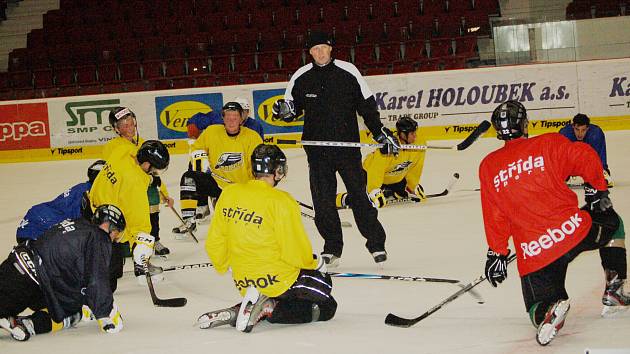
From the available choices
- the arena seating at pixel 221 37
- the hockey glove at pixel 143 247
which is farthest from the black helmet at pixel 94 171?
the arena seating at pixel 221 37

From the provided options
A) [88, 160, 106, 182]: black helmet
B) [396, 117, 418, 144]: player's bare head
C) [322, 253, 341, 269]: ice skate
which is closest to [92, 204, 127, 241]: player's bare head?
[88, 160, 106, 182]: black helmet

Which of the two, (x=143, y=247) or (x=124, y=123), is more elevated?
(x=124, y=123)

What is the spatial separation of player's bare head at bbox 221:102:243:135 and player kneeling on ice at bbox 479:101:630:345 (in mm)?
3475

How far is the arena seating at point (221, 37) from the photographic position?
→ 16.8 m

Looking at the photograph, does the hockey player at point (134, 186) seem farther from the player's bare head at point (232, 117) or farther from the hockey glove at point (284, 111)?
the player's bare head at point (232, 117)

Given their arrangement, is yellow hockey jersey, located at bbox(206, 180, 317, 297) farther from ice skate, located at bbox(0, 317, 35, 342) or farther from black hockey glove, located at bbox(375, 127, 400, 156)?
black hockey glove, located at bbox(375, 127, 400, 156)

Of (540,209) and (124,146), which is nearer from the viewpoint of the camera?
(540,209)

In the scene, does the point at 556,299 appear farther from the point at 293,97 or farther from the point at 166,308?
the point at 293,97

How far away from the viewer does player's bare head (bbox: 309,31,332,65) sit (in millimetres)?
6258

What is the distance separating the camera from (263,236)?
4.71 meters

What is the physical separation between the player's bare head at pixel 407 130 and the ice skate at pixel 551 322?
481cm

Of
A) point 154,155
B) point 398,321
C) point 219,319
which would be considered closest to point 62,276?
point 219,319

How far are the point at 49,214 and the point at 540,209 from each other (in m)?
3.05

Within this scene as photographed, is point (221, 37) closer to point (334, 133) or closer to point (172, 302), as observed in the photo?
point (334, 133)
